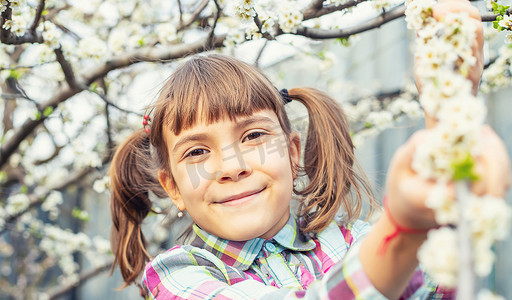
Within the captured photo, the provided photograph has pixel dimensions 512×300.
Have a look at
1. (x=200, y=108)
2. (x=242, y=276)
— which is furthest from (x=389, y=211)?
(x=200, y=108)

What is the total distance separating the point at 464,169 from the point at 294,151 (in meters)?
1.04

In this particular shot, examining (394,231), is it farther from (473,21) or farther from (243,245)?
(243,245)

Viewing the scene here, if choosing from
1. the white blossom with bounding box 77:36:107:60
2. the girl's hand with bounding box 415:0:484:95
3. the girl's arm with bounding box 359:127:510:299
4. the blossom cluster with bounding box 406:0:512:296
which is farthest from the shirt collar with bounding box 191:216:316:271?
the white blossom with bounding box 77:36:107:60

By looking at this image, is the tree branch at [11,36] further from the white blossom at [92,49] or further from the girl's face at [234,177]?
the girl's face at [234,177]

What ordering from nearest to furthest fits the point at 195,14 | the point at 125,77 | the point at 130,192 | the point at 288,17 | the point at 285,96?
the point at 288,17 → the point at 285,96 → the point at 130,192 → the point at 195,14 → the point at 125,77

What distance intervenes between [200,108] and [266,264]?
0.43 metres

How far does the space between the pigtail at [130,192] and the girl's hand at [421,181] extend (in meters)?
1.17

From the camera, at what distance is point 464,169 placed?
548 millimetres

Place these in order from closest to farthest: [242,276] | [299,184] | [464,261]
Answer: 1. [464,261]
2. [242,276]
3. [299,184]

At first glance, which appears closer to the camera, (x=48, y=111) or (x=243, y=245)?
(x=243, y=245)

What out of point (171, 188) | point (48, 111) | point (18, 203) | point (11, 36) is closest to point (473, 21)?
point (171, 188)

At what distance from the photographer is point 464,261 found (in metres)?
0.52

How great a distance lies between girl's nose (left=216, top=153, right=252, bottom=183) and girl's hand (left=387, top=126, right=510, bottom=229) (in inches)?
23.3

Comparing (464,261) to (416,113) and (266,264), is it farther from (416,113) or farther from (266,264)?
(416,113)
